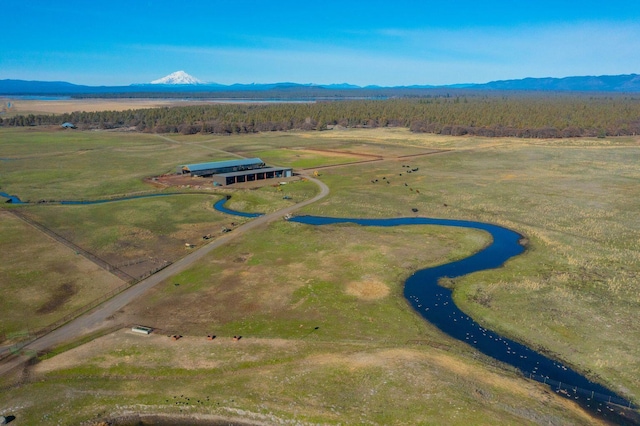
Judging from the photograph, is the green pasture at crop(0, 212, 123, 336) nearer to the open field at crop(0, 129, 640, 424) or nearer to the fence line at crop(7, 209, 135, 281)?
the fence line at crop(7, 209, 135, 281)

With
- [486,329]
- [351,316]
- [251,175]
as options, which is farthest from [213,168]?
[486,329]

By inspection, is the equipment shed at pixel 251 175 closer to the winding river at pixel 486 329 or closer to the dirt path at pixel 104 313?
the winding river at pixel 486 329

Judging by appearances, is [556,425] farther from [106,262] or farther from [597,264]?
[106,262]

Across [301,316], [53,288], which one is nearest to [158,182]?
[53,288]

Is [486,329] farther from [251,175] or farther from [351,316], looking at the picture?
→ [251,175]

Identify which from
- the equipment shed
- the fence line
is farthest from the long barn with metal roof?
the fence line

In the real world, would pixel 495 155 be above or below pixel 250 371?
above
